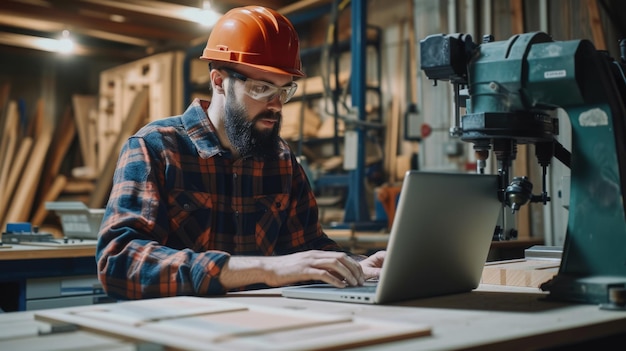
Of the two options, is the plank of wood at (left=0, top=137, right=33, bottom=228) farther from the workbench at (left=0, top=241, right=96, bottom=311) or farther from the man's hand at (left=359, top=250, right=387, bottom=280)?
the man's hand at (left=359, top=250, right=387, bottom=280)

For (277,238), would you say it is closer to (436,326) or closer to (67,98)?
(436,326)

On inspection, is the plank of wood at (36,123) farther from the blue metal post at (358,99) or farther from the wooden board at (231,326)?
the wooden board at (231,326)

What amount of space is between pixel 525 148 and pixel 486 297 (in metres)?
2.62

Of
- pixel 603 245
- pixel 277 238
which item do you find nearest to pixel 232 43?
pixel 277 238

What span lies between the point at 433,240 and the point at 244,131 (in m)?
0.85

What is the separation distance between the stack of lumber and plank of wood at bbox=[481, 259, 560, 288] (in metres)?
6.06

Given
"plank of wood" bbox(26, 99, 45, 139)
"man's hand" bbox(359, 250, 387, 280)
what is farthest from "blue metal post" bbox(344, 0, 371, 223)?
"plank of wood" bbox(26, 99, 45, 139)

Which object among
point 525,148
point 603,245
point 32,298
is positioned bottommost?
point 32,298

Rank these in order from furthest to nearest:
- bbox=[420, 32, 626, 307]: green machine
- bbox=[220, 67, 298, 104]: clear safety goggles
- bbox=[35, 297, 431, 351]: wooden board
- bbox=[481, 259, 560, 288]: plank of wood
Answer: bbox=[220, 67, 298, 104]: clear safety goggles < bbox=[481, 259, 560, 288]: plank of wood < bbox=[420, 32, 626, 307]: green machine < bbox=[35, 297, 431, 351]: wooden board

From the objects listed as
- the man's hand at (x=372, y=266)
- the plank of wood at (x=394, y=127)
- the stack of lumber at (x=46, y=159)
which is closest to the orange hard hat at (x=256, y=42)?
the man's hand at (x=372, y=266)

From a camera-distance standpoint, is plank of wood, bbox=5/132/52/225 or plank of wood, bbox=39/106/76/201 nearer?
plank of wood, bbox=5/132/52/225

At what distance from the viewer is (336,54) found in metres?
5.85

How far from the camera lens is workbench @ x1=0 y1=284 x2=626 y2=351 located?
1007 millimetres

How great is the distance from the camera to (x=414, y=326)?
3.55ft
